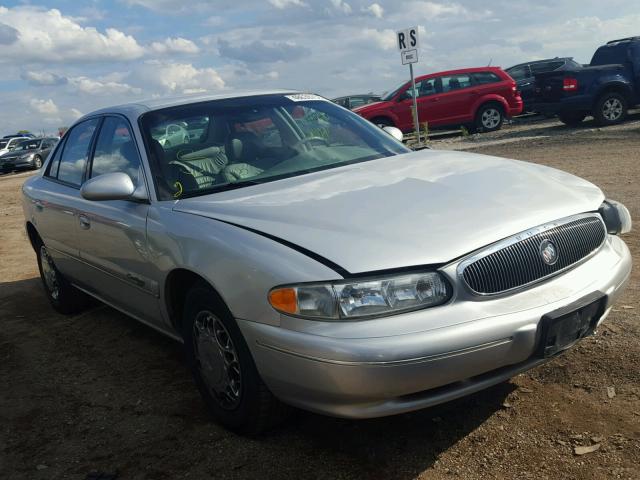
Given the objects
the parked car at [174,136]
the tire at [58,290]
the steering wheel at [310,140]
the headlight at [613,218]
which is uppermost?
the parked car at [174,136]

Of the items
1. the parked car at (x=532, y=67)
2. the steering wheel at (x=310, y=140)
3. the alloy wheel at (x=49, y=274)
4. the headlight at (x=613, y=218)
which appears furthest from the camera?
the parked car at (x=532, y=67)

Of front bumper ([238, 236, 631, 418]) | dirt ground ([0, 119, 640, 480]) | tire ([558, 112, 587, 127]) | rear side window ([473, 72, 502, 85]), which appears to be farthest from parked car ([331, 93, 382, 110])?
front bumper ([238, 236, 631, 418])

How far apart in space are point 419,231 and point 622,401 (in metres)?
1.37

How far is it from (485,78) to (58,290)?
48.2ft

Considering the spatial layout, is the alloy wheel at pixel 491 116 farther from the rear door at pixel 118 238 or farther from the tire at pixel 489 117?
Result: the rear door at pixel 118 238

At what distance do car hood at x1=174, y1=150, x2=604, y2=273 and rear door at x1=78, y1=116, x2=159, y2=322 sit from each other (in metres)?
0.43

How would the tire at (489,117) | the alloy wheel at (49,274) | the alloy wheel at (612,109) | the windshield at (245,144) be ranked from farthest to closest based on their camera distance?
1. the tire at (489,117)
2. the alloy wheel at (612,109)
3. the alloy wheel at (49,274)
4. the windshield at (245,144)

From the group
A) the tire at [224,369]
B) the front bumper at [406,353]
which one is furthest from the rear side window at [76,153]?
the front bumper at [406,353]

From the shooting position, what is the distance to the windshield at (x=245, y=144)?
3.72 meters

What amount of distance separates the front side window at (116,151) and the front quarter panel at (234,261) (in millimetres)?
631

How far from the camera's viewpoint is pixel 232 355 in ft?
10.3

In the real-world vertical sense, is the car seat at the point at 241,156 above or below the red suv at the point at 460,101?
above

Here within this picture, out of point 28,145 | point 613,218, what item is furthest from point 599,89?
point 28,145

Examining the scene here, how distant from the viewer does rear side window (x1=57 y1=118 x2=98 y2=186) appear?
190 inches
